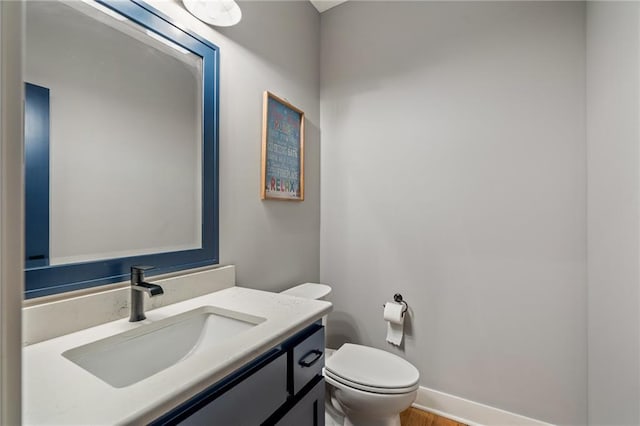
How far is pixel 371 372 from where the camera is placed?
133 cm

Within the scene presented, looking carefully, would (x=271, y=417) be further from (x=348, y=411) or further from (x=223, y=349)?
(x=348, y=411)

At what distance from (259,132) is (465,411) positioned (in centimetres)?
193

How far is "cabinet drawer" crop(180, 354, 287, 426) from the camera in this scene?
56 cm

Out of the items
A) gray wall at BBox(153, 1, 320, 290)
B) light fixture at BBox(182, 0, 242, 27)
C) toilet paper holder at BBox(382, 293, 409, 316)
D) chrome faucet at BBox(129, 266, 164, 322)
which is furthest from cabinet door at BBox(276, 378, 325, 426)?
light fixture at BBox(182, 0, 242, 27)

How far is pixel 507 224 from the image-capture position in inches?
57.7

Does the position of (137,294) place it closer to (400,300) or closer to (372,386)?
(372,386)

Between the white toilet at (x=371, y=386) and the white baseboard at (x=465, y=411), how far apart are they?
0.42 meters

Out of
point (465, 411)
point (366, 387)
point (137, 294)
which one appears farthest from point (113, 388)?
point (465, 411)

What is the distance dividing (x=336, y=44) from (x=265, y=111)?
3.12 feet

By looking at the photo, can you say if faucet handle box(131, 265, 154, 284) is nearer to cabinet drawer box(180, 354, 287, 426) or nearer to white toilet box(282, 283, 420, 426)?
cabinet drawer box(180, 354, 287, 426)

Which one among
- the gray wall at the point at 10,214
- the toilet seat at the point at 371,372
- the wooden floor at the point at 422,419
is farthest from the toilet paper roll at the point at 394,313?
the gray wall at the point at 10,214

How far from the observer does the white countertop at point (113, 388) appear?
43 centimetres

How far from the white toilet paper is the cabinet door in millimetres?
813

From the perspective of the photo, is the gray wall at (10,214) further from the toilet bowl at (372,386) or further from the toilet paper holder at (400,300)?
the toilet paper holder at (400,300)
